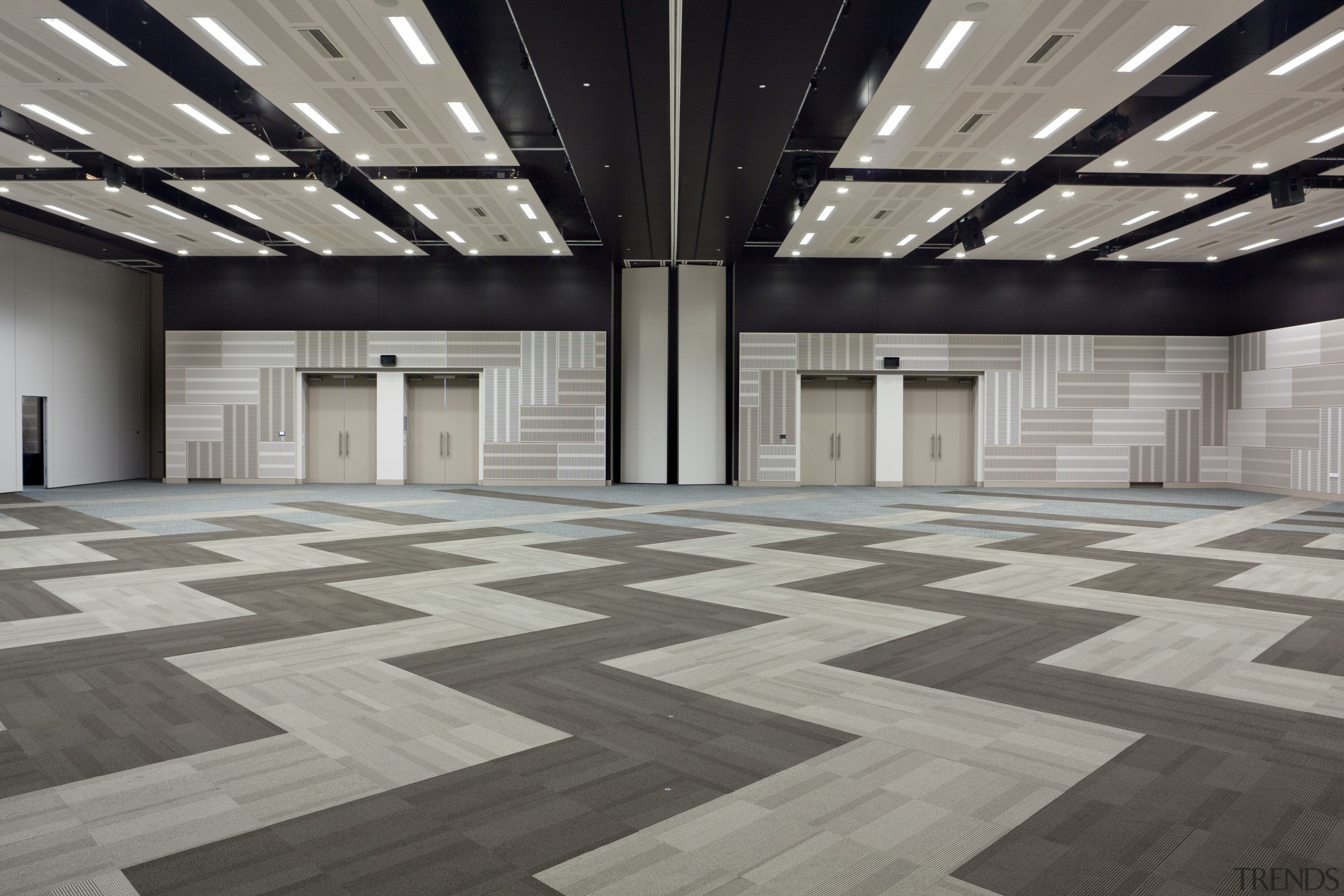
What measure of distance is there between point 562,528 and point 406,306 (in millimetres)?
11172

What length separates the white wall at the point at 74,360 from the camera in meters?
17.2

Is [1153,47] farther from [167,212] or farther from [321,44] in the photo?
[167,212]

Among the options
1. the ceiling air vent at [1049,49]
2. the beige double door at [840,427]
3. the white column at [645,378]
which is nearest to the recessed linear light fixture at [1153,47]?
the ceiling air vent at [1049,49]

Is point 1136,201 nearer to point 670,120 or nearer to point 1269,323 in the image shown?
point 1269,323

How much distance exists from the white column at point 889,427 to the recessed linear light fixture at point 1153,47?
11046mm

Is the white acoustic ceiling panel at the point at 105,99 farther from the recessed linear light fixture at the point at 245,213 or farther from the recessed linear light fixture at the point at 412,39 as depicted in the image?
the recessed linear light fixture at the point at 412,39

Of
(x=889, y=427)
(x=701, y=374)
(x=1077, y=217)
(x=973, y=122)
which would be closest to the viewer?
(x=973, y=122)

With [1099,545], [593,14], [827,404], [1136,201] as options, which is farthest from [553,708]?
[827,404]

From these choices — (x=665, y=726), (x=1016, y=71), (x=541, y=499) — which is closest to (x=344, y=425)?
(x=541, y=499)

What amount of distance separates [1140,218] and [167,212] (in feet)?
62.2

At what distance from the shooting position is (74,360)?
19.0 meters

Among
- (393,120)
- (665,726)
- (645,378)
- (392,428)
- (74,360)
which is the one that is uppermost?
(393,120)

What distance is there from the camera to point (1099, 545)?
9.75m

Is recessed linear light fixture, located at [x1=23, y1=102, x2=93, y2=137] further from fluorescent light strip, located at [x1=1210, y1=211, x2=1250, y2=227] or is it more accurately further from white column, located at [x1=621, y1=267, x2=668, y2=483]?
fluorescent light strip, located at [x1=1210, y1=211, x2=1250, y2=227]
